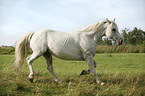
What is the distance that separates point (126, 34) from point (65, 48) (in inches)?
1220

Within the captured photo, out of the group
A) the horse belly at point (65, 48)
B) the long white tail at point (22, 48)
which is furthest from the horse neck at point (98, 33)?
the long white tail at point (22, 48)

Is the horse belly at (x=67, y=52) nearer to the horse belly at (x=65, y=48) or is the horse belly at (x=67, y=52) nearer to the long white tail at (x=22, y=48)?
the horse belly at (x=65, y=48)

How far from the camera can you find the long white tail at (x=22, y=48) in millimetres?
3805

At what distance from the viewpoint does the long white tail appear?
3805mm

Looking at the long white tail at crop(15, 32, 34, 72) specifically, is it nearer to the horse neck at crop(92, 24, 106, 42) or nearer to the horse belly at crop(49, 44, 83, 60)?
the horse belly at crop(49, 44, 83, 60)

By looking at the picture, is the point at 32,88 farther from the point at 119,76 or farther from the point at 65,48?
the point at 119,76

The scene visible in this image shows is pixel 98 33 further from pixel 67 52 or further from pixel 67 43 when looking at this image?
pixel 67 52

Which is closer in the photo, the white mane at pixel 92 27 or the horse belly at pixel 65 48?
the horse belly at pixel 65 48

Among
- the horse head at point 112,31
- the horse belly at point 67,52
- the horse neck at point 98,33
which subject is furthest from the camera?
the horse neck at point 98,33

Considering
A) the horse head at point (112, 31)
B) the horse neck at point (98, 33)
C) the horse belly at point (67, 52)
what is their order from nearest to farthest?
the horse belly at point (67, 52) < the horse head at point (112, 31) < the horse neck at point (98, 33)

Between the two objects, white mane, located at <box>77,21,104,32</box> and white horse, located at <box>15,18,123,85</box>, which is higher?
white mane, located at <box>77,21,104,32</box>

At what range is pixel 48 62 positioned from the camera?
155 inches

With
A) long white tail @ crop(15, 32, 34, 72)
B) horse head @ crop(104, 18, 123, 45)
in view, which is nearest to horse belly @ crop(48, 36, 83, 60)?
long white tail @ crop(15, 32, 34, 72)

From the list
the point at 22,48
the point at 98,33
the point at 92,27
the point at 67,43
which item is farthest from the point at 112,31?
the point at 22,48
